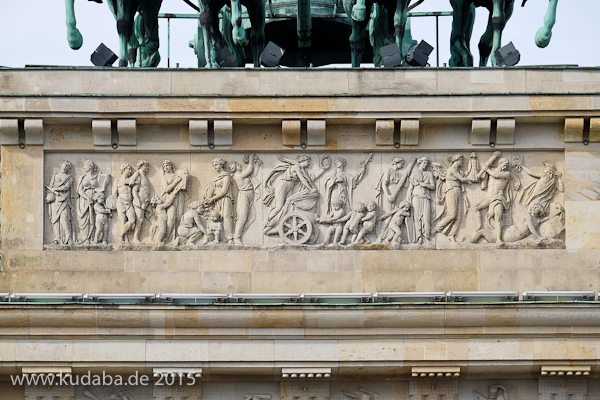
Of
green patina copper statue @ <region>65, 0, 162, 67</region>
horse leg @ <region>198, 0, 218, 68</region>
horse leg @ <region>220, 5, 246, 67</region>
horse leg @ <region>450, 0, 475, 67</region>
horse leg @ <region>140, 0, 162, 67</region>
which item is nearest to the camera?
horse leg @ <region>198, 0, 218, 68</region>

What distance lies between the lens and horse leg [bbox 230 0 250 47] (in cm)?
3036

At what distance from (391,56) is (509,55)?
6.55ft

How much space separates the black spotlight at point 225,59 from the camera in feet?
101

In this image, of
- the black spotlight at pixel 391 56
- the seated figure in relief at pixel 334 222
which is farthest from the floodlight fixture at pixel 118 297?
the black spotlight at pixel 391 56

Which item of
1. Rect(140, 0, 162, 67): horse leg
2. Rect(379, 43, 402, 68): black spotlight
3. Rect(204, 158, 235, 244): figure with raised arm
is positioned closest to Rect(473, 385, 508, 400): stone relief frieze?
Rect(204, 158, 235, 244): figure with raised arm

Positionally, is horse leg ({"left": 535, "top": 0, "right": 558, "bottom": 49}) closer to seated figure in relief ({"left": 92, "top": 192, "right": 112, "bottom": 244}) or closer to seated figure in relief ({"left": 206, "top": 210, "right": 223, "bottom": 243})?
seated figure in relief ({"left": 206, "top": 210, "right": 223, "bottom": 243})

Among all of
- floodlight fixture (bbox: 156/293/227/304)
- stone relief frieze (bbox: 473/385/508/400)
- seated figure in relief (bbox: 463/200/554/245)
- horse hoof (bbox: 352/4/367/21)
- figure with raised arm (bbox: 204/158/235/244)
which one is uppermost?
horse hoof (bbox: 352/4/367/21)

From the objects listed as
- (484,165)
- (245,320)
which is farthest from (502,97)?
(245,320)

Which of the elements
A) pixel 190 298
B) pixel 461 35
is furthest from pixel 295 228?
pixel 461 35

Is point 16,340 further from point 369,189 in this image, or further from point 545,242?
point 545,242

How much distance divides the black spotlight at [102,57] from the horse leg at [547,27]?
267 inches

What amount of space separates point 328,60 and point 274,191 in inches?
368

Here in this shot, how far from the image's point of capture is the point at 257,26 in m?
31.6

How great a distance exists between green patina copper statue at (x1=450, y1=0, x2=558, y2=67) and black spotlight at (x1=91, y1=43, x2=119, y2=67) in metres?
5.55
